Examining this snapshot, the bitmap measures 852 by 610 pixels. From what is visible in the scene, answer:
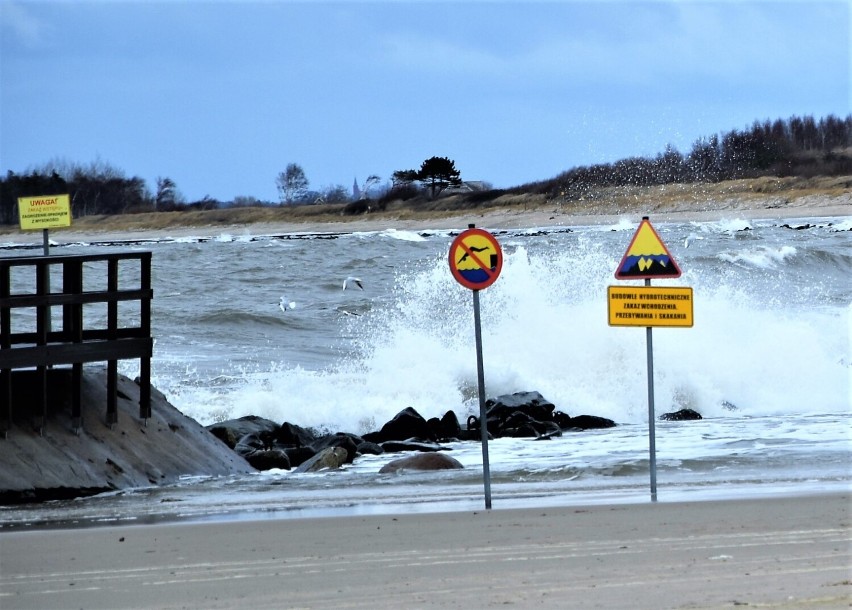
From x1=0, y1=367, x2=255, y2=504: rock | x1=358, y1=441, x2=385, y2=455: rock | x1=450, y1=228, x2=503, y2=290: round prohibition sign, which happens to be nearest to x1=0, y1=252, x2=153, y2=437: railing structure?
x1=0, y1=367, x2=255, y2=504: rock

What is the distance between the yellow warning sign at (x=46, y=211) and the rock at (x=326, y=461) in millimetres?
3423

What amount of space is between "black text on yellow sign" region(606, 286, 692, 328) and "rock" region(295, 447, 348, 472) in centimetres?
453

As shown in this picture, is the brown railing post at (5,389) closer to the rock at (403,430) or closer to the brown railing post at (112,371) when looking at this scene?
the brown railing post at (112,371)

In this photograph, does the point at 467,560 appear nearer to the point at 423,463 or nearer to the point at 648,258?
the point at 648,258

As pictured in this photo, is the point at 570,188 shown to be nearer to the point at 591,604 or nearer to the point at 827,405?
the point at 827,405

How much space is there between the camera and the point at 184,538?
8.73 m

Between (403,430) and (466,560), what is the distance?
917 cm

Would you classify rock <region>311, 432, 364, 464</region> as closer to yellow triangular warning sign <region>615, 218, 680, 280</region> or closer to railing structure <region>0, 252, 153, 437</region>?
railing structure <region>0, 252, 153, 437</region>

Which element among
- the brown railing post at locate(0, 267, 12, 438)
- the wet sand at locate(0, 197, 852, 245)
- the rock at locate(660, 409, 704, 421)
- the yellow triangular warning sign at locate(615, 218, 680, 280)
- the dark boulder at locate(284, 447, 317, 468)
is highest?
the wet sand at locate(0, 197, 852, 245)

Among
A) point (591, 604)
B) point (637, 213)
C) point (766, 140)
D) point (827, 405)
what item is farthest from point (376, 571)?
point (766, 140)

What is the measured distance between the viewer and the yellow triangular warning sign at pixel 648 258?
10383 mm

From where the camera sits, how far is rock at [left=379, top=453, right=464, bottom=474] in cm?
1342

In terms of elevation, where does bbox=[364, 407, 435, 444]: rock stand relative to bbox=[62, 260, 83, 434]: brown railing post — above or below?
below

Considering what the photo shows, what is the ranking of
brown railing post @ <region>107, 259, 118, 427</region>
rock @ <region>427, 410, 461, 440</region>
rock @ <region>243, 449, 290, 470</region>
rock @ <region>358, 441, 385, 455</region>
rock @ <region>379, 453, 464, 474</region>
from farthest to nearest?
rock @ <region>427, 410, 461, 440</region> < rock @ <region>358, 441, 385, 455</region> < rock @ <region>243, 449, 290, 470</region> < rock @ <region>379, 453, 464, 474</region> < brown railing post @ <region>107, 259, 118, 427</region>
